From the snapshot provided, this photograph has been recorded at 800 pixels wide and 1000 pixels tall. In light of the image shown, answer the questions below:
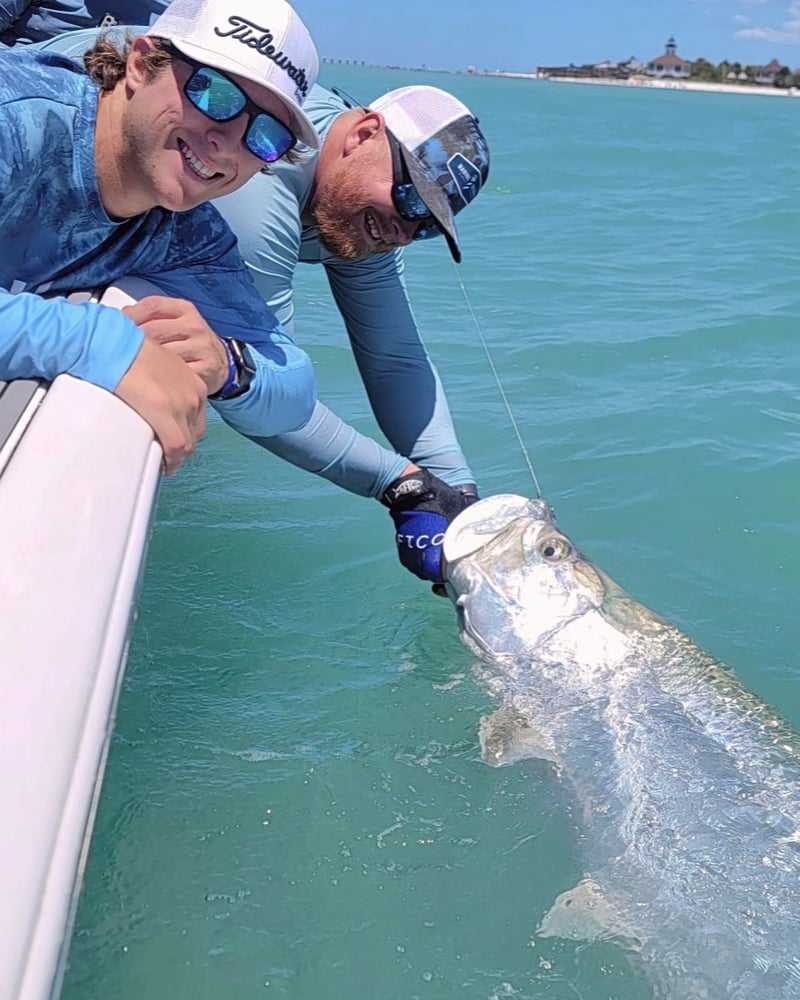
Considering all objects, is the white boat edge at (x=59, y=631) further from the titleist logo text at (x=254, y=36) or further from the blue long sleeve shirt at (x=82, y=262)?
the titleist logo text at (x=254, y=36)

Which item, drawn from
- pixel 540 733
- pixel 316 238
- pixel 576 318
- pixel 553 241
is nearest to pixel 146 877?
pixel 540 733

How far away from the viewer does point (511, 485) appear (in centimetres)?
498

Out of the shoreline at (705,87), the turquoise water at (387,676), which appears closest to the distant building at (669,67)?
the shoreline at (705,87)

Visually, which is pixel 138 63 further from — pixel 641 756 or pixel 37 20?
pixel 37 20

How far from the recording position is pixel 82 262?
2535 mm

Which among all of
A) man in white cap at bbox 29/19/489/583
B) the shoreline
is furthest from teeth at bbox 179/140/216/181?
the shoreline

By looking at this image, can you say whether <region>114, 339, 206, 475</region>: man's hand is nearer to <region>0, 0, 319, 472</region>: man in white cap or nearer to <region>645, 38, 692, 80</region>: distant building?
<region>0, 0, 319, 472</region>: man in white cap

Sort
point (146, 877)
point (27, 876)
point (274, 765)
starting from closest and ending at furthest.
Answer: point (27, 876)
point (146, 877)
point (274, 765)

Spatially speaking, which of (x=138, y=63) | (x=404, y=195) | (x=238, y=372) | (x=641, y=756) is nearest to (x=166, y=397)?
(x=238, y=372)

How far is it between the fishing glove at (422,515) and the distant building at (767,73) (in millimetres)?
125817

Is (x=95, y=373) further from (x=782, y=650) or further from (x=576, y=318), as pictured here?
(x=576, y=318)

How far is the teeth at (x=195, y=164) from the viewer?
223cm

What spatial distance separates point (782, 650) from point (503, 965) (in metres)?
1.83

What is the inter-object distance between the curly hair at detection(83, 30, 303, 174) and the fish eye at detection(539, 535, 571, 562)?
1323mm
